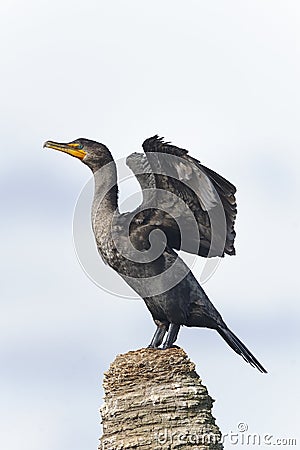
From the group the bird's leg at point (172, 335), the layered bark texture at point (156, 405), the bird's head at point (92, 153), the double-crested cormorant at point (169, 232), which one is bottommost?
the layered bark texture at point (156, 405)

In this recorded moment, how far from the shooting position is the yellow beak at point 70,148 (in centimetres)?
1803

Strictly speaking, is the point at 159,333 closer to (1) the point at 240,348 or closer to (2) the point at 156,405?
(1) the point at 240,348

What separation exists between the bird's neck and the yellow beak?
39 centimetres

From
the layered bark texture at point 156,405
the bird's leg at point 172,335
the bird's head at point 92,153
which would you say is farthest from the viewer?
the bird's head at point 92,153

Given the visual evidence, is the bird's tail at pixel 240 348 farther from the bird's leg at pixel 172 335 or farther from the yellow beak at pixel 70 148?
the yellow beak at pixel 70 148

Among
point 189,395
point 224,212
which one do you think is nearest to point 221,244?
point 224,212

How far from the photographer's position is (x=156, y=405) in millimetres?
15195

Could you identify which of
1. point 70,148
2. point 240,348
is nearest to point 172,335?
point 240,348

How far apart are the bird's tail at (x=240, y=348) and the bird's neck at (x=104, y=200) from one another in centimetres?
229

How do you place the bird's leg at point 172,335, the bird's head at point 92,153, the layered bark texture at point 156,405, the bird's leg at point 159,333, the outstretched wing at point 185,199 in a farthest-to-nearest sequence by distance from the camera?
1. the bird's head at point 92,153
2. the bird's leg at point 159,333
3. the bird's leg at point 172,335
4. the outstretched wing at point 185,199
5. the layered bark texture at point 156,405

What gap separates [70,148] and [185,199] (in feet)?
6.98

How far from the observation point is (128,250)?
17.3 meters

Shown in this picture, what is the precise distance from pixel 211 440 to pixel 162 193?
387 centimetres

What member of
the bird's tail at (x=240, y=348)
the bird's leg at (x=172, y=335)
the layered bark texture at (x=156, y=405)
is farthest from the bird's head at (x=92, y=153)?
the layered bark texture at (x=156, y=405)
